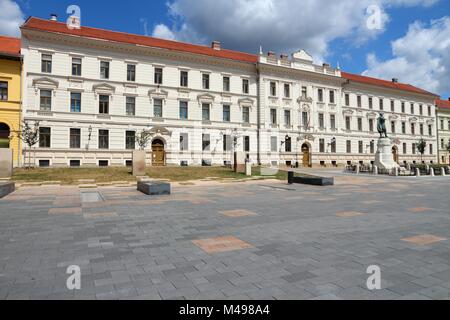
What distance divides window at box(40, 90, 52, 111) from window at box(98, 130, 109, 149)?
5.68 metres

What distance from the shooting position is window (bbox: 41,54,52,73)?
31.2 m

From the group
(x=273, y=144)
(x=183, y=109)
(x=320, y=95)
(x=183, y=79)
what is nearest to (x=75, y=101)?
(x=183, y=109)

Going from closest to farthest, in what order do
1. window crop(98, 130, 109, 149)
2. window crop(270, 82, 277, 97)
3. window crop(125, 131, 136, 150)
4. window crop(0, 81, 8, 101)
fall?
window crop(0, 81, 8, 101)
window crop(98, 130, 109, 149)
window crop(125, 131, 136, 150)
window crop(270, 82, 277, 97)

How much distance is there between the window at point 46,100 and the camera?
1229 inches

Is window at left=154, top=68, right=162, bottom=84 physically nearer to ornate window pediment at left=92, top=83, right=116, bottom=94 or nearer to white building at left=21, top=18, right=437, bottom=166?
white building at left=21, top=18, right=437, bottom=166

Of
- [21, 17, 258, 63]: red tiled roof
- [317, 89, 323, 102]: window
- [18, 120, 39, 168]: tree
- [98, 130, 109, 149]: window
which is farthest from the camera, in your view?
[317, 89, 323, 102]: window

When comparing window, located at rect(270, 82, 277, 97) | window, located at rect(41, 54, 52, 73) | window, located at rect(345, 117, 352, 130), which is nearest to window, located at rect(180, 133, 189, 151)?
window, located at rect(270, 82, 277, 97)

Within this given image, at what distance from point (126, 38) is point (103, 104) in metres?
9.97

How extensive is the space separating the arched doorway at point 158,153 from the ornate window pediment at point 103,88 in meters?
7.67

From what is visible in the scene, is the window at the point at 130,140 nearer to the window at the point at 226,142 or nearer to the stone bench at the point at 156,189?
the window at the point at 226,142

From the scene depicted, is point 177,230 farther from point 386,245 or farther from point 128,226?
point 386,245

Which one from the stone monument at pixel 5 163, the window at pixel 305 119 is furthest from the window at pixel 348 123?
the stone monument at pixel 5 163

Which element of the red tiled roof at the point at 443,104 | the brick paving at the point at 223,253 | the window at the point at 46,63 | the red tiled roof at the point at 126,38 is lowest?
the brick paving at the point at 223,253

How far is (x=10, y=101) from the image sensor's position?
30.1m
